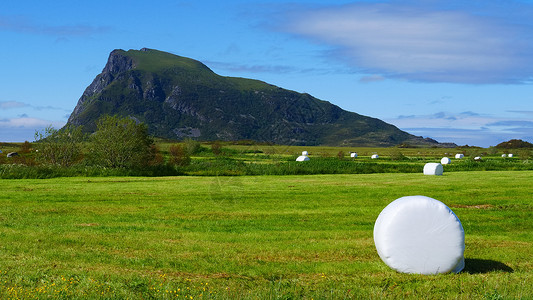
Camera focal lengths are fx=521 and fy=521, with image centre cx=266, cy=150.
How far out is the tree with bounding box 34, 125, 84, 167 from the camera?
60166 mm

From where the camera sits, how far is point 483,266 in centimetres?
1474

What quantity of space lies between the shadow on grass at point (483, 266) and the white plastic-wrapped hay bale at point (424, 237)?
0.91 metres

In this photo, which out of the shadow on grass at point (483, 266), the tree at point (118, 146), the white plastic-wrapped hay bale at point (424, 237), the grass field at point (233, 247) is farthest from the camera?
the tree at point (118, 146)

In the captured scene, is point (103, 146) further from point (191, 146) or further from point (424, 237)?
point (424, 237)

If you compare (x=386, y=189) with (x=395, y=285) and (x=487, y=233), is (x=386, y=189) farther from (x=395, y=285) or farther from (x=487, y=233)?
(x=395, y=285)

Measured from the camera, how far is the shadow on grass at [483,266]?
14.3 m

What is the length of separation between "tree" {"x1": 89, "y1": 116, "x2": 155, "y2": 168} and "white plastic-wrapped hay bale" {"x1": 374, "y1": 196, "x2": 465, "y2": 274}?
45.9 meters

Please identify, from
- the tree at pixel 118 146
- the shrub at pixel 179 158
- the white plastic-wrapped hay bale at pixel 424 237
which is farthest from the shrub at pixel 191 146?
the white plastic-wrapped hay bale at pixel 424 237

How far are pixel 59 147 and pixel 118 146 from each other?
9.01 meters

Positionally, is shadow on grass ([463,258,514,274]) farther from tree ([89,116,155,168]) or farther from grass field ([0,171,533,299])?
tree ([89,116,155,168])

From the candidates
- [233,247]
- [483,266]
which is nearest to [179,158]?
[233,247]

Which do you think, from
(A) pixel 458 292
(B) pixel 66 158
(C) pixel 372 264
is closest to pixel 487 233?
(C) pixel 372 264

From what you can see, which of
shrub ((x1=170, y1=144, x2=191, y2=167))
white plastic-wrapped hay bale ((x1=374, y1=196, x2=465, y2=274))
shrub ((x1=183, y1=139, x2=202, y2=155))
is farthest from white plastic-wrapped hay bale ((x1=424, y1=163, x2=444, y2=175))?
shrub ((x1=183, y1=139, x2=202, y2=155))

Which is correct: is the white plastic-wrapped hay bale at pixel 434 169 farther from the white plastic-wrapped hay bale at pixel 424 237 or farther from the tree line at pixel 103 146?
the white plastic-wrapped hay bale at pixel 424 237
